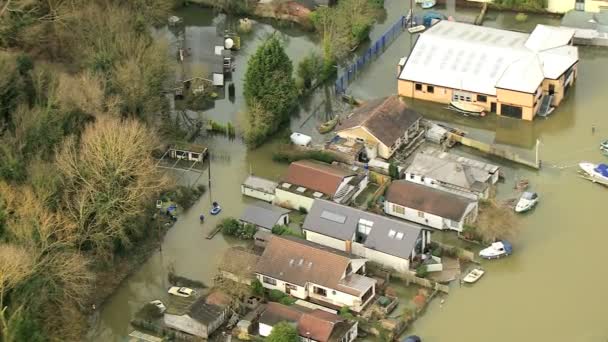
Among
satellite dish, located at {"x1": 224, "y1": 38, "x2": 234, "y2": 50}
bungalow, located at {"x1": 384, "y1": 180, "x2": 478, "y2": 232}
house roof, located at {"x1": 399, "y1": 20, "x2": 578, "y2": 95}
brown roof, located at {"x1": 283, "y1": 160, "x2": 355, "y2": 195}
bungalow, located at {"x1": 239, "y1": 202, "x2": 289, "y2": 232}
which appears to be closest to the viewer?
bungalow, located at {"x1": 384, "y1": 180, "x2": 478, "y2": 232}

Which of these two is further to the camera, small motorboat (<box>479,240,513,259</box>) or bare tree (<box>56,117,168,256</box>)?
small motorboat (<box>479,240,513,259</box>)

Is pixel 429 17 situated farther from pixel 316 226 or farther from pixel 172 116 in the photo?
pixel 316 226

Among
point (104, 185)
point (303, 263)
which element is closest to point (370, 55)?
point (303, 263)

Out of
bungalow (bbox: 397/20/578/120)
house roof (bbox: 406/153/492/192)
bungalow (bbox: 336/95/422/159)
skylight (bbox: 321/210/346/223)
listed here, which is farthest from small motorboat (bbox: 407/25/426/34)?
skylight (bbox: 321/210/346/223)

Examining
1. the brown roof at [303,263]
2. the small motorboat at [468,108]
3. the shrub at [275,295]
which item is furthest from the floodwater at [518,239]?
the shrub at [275,295]

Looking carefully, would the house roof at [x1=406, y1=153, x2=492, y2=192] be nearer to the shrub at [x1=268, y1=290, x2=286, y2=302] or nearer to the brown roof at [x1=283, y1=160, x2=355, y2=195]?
the brown roof at [x1=283, y1=160, x2=355, y2=195]

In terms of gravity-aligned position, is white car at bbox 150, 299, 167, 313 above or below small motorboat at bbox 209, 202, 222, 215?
below
